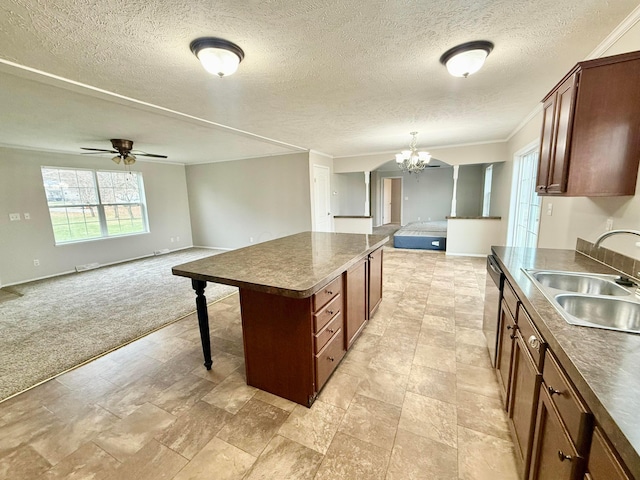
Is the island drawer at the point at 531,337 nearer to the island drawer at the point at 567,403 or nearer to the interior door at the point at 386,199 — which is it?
the island drawer at the point at 567,403

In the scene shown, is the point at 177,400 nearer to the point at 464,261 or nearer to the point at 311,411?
the point at 311,411

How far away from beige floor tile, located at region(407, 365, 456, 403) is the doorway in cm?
949

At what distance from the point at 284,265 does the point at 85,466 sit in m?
1.52

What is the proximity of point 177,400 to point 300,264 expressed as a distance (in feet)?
4.21

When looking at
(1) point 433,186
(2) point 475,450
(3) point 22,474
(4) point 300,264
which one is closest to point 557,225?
(2) point 475,450

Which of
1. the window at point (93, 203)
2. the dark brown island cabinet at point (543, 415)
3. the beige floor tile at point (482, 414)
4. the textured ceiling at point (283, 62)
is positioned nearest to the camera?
the dark brown island cabinet at point (543, 415)

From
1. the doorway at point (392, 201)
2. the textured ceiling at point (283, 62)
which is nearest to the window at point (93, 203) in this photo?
the textured ceiling at point (283, 62)

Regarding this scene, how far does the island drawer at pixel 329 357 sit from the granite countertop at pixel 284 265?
553mm

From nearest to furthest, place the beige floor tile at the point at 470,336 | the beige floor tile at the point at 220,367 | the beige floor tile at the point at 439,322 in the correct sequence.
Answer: the beige floor tile at the point at 220,367 → the beige floor tile at the point at 470,336 → the beige floor tile at the point at 439,322

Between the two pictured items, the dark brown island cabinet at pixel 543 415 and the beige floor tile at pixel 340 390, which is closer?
the dark brown island cabinet at pixel 543 415

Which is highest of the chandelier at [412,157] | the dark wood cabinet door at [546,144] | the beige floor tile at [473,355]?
the chandelier at [412,157]

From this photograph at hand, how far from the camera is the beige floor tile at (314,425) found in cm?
154

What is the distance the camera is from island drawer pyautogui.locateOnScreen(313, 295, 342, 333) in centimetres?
172

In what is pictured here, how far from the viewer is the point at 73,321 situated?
3139 millimetres
